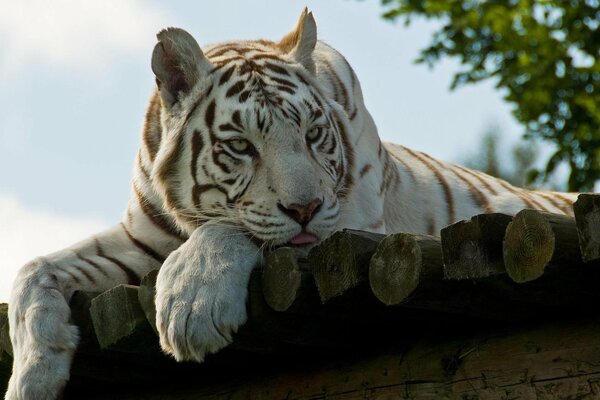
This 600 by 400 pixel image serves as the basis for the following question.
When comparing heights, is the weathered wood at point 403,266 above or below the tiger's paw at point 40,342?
above

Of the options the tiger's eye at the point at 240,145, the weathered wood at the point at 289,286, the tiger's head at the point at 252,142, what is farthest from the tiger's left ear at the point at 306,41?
the weathered wood at the point at 289,286

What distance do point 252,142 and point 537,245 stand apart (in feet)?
4.56

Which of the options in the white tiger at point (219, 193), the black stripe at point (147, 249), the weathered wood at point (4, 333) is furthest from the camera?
the black stripe at point (147, 249)

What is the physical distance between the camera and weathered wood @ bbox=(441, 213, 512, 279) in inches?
92.4

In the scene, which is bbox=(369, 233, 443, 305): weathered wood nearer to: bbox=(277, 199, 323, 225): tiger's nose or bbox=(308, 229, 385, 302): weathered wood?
bbox=(308, 229, 385, 302): weathered wood

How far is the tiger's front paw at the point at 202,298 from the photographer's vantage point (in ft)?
8.86

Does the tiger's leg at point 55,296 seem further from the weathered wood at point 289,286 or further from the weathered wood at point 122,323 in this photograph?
the weathered wood at point 289,286

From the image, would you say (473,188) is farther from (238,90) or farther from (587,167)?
(587,167)

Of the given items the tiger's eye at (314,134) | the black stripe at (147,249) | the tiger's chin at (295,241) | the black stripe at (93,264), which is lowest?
the black stripe at (93,264)

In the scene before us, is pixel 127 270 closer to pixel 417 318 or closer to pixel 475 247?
pixel 417 318

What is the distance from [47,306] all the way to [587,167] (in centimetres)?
624

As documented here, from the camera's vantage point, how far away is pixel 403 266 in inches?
97.7

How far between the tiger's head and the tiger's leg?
0.99 ft

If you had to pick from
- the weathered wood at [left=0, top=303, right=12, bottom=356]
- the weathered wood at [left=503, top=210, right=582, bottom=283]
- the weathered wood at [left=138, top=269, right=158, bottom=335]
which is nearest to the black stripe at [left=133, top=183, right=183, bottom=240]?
the weathered wood at [left=0, top=303, right=12, bottom=356]
